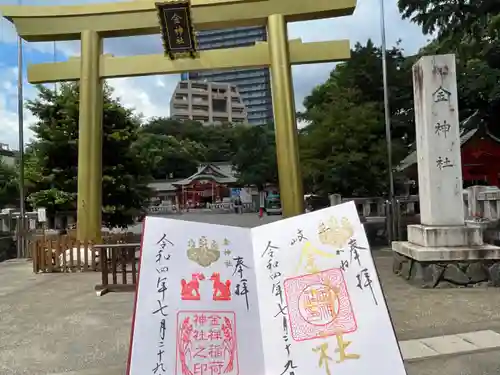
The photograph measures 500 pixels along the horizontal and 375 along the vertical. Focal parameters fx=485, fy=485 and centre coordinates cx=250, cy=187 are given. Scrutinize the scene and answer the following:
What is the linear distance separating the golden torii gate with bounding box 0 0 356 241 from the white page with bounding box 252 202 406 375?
8.24 meters

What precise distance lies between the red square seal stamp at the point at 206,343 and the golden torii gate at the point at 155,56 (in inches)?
332

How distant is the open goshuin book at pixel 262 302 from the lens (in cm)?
208

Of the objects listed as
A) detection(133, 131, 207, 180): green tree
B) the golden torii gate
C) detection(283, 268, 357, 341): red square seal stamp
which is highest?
detection(133, 131, 207, 180): green tree

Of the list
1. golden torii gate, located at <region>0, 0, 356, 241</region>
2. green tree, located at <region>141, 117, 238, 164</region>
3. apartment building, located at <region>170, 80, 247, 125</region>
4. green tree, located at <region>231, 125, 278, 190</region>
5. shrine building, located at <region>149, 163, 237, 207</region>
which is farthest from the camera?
apartment building, located at <region>170, 80, 247, 125</region>

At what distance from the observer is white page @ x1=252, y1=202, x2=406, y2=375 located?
6.72ft

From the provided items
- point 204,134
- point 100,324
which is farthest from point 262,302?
A: point 204,134

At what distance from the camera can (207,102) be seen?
81.7 metres

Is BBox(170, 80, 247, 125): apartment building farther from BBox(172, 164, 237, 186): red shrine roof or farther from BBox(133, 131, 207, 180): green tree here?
BBox(172, 164, 237, 186): red shrine roof

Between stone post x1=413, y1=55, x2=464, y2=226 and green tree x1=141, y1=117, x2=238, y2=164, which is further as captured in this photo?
green tree x1=141, y1=117, x2=238, y2=164

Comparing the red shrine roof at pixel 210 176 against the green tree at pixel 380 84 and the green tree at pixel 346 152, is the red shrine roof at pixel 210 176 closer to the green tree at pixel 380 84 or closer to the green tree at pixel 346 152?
the green tree at pixel 380 84

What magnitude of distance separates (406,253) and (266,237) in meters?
6.10

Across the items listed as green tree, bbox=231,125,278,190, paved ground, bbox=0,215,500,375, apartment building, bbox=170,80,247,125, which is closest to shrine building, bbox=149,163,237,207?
green tree, bbox=231,125,278,190

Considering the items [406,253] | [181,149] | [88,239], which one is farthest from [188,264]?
[181,149]

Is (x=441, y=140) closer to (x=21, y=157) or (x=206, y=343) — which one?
(x=206, y=343)
